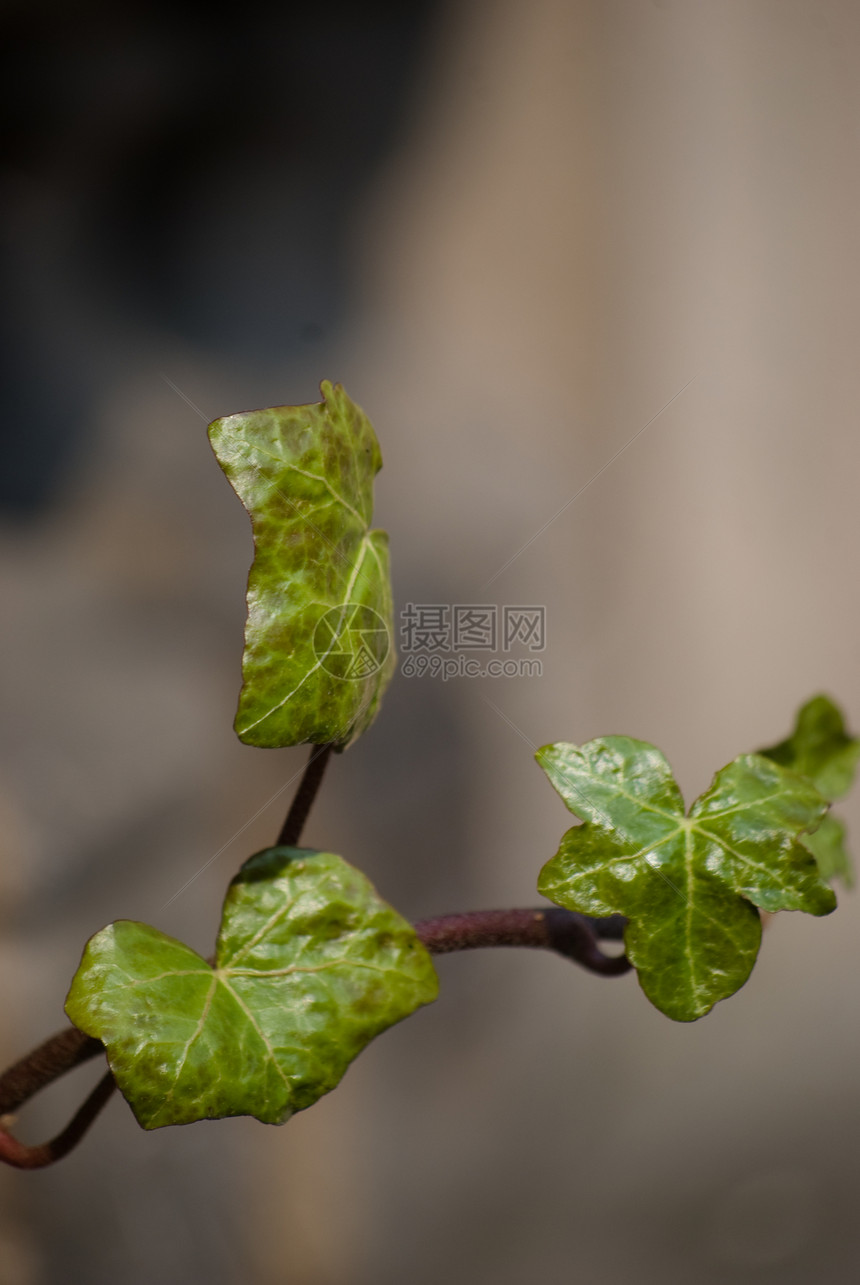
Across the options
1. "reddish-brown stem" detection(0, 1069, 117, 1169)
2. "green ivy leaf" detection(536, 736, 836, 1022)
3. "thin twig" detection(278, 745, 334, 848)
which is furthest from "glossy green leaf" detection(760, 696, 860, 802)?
"reddish-brown stem" detection(0, 1069, 117, 1169)

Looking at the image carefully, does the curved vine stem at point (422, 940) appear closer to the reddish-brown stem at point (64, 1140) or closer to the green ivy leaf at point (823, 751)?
the reddish-brown stem at point (64, 1140)

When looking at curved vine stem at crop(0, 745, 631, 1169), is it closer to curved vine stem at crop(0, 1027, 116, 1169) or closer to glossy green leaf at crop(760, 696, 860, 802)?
curved vine stem at crop(0, 1027, 116, 1169)

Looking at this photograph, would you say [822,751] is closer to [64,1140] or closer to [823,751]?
[823,751]

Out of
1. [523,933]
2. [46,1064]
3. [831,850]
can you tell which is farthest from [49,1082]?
[831,850]

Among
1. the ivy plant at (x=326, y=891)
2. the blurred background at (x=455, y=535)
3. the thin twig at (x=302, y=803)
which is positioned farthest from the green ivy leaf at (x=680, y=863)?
the blurred background at (x=455, y=535)

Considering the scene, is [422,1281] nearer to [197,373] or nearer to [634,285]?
[197,373]
